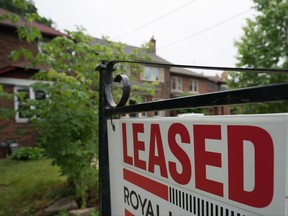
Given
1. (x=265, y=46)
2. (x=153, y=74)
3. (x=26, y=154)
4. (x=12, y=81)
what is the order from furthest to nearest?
1. (x=153, y=74)
2. (x=265, y=46)
3. (x=12, y=81)
4. (x=26, y=154)

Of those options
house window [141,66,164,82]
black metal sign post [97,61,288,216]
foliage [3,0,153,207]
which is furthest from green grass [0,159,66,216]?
house window [141,66,164,82]

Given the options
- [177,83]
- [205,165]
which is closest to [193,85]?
[177,83]

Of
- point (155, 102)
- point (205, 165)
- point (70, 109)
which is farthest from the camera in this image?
point (70, 109)

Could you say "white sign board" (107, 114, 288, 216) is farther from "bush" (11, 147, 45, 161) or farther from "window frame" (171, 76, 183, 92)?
"window frame" (171, 76, 183, 92)

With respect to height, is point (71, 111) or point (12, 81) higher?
point (12, 81)

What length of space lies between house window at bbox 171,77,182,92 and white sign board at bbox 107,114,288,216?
2086cm

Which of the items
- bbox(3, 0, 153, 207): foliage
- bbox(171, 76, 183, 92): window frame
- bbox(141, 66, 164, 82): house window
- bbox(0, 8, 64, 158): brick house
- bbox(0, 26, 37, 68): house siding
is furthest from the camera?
bbox(171, 76, 183, 92): window frame

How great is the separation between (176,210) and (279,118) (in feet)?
1.64

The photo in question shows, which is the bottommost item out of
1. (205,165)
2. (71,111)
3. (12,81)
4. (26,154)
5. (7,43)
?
(26,154)

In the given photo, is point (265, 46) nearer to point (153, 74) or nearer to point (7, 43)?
point (153, 74)

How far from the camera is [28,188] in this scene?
5164mm

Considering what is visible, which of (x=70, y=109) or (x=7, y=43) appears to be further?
(x=7, y=43)

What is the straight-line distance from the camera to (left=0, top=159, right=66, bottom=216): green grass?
4.21 metres

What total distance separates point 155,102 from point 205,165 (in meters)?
0.34
